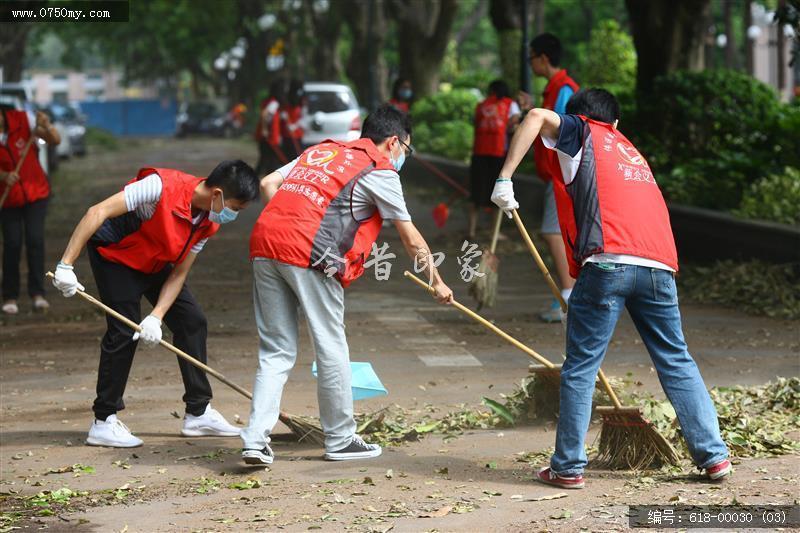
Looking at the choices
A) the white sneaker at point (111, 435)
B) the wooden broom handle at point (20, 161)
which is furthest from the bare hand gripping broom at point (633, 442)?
the wooden broom handle at point (20, 161)

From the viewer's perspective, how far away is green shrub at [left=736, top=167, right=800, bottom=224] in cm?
1184

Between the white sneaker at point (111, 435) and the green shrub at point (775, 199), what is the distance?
270 inches

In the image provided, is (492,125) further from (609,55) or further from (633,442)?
(609,55)

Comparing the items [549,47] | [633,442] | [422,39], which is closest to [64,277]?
[633,442]

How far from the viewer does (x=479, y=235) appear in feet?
51.6

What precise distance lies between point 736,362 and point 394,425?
2.80 meters

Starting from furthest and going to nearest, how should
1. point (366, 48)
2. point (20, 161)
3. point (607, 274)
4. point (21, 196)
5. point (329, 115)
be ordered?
point (366, 48) < point (329, 115) < point (21, 196) < point (20, 161) < point (607, 274)

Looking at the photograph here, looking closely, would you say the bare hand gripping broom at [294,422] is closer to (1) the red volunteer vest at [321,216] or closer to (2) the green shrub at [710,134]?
Answer: (1) the red volunteer vest at [321,216]

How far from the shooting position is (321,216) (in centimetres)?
603

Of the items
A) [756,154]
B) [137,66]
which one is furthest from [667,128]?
[137,66]

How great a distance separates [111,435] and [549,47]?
4.60 metres

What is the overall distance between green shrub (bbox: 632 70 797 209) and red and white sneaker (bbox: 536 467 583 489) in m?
7.86

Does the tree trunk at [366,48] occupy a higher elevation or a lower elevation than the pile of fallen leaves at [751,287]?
higher

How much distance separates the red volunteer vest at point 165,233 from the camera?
258 inches
